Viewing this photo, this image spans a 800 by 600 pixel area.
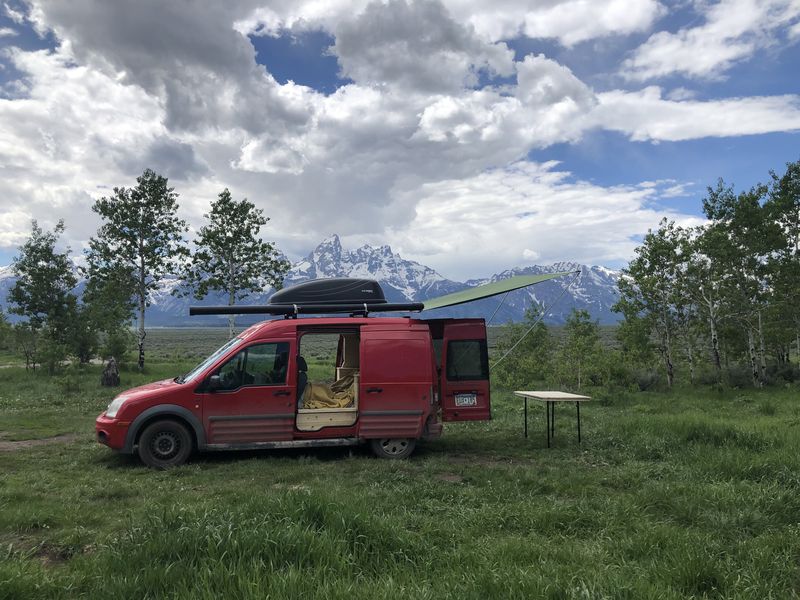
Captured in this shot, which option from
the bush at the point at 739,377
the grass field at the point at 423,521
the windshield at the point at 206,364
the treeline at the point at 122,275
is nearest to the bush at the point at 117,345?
the treeline at the point at 122,275

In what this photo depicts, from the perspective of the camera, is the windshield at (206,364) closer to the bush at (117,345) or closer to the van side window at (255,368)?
the van side window at (255,368)

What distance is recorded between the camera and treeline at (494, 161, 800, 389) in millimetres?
24969

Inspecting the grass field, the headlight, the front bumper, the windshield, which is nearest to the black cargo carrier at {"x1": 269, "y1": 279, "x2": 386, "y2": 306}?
the windshield

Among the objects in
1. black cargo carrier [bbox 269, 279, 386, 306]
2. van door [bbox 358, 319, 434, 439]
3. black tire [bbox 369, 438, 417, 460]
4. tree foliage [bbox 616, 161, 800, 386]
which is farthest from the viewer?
tree foliage [bbox 616, 161, 800, 386]

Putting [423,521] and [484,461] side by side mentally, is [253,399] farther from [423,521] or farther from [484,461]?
[423,521]

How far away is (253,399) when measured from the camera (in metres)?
8.88

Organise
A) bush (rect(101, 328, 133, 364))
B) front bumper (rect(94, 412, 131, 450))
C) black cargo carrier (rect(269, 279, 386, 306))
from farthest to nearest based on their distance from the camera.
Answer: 1. bush (rect(101, 328, 133, 364))
2. black cargo carrier (rect(269, 279, 386, 306))
3. front bumper (rect(94, 412, 131, 450))

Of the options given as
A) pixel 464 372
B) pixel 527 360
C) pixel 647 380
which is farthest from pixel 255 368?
pixel 647 380

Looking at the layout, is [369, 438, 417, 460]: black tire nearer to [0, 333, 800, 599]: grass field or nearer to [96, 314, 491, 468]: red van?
[96, 314, 491, 468]: red van

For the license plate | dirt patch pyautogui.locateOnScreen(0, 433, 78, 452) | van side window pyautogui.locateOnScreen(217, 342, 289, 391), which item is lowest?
dirt patch pyautogui.locateOnScreen(0, 433, 78, 452)

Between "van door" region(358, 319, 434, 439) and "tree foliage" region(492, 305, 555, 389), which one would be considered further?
"tree foliage" region(492, 305, 555, 389)

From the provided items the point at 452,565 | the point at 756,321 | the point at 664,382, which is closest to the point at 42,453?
the point at 452,565

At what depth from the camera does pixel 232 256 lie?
34.4 meters

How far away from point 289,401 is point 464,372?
10.7 ft
